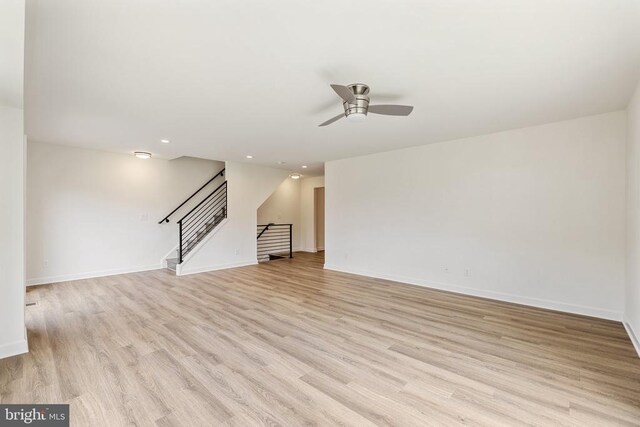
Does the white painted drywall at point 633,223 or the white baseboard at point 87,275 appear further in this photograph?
the white baseboard at point 87,275

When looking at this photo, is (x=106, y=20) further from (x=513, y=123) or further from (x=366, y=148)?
(x=513, y=123)

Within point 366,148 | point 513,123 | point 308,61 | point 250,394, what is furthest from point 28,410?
point 513,123

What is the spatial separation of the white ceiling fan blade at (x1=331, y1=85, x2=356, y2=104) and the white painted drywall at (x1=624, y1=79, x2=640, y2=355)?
2795 millimetres

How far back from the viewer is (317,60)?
228 centimetres

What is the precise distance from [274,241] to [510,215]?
6.80m

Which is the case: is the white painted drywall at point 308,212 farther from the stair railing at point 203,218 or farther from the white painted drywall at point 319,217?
the stair railing at point 203,218

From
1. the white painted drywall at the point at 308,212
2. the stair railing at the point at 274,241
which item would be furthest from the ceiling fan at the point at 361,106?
the white painted drywall at the point at 308,212

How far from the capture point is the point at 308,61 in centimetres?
230

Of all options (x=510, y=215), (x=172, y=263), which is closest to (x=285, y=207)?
(x=172, y=263)

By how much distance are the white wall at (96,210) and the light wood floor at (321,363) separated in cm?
155

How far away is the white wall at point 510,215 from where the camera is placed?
3578 mm

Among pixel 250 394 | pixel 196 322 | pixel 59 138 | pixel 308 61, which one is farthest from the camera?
pixel 59 138

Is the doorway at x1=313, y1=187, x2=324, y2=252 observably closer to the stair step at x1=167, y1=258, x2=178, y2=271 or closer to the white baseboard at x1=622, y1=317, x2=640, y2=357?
the stair step at x1=167, y1=258, x2=178, y2=271

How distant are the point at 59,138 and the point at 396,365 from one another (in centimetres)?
627
